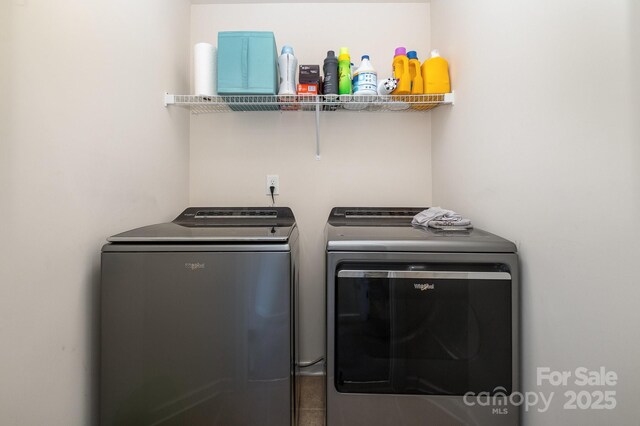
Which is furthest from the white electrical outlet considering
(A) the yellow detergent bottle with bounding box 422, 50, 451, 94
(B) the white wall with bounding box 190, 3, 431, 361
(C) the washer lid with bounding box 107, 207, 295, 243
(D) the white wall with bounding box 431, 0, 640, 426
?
(D) the white wall with bounding box 431, 0, 640, 426

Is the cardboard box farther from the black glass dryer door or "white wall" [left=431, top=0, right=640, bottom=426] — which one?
the black glass dryer door

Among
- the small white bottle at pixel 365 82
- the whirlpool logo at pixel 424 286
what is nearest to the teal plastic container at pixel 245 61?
the small white bottle at pixel 365 82

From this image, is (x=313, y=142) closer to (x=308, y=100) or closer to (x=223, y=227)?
(x=308, y=100)

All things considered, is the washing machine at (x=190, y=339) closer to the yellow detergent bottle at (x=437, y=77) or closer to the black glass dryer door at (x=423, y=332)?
the black glass dryer door at (x=423, y=332)

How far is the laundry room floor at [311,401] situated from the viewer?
1224 millimetres

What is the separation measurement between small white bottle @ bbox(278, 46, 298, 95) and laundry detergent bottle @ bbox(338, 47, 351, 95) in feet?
0.79

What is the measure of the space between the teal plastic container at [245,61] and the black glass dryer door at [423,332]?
1020 millimetres

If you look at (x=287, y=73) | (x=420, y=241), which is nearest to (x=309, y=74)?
(x=287, y=73)

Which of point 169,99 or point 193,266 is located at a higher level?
point 169,99

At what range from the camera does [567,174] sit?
0.74m

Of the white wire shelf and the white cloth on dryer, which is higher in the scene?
the white wire shelf

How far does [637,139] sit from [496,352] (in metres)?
0.72

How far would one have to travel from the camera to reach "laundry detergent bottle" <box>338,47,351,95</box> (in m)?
1.40

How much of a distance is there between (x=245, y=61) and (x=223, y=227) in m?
0.82
